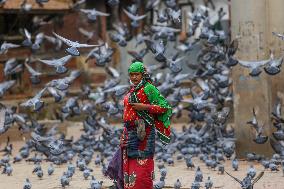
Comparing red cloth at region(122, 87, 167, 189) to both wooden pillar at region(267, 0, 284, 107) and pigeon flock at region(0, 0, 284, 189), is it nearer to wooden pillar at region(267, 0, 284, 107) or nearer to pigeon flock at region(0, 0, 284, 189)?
pigeon flock at region(0, 0, 284, 189)

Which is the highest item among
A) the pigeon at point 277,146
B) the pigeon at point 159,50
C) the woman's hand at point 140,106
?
the pigeon at point 159,50

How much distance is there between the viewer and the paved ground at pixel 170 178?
1079cm

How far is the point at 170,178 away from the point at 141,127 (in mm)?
3719

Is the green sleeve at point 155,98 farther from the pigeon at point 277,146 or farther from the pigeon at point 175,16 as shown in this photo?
the pigeon at point 175,16

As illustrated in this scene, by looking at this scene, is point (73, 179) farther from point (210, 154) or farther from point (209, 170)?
point (210, 154)

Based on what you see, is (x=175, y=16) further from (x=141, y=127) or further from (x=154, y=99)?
(x=141, y=127)

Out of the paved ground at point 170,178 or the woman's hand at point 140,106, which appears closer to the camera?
the woman's hand at point 140,106

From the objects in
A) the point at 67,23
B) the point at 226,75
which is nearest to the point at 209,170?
the point at 226,75

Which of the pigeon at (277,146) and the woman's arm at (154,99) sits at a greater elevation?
the woman's arm at (154,99)

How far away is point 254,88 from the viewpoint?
43.4 ft

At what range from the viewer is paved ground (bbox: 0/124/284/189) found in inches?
425

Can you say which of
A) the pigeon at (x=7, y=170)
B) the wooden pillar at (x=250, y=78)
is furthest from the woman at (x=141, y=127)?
the wooden pillar at (x=250, y=78)

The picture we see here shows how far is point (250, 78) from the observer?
1321 cm

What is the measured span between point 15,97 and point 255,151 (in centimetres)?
825
